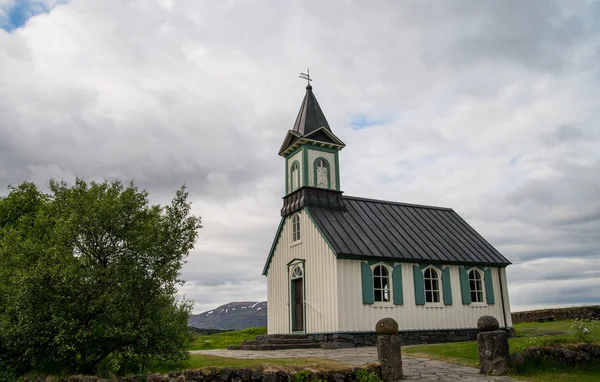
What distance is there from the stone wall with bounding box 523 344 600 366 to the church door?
35.6 ft

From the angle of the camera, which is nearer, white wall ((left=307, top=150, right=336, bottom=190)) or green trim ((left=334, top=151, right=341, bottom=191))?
white wall ((left=307, top=150, right=336, bottom=190))

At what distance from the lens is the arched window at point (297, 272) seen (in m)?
21.5

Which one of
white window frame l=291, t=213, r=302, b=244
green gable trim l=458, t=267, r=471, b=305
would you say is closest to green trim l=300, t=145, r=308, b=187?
white window frame l=291, t=213, r=302, b=244

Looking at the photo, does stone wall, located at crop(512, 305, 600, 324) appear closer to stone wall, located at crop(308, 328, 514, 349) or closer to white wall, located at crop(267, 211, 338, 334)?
stone wall, located at crop(308, 328, 514, 349)

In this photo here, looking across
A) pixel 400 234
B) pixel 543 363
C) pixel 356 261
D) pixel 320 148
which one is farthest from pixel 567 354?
pixel 320 148

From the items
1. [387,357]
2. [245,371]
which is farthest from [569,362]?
[245,371]

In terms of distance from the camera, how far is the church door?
21.2 metres

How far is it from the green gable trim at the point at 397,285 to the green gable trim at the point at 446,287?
234 cm

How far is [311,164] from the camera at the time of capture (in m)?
22.6

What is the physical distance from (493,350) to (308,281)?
10273 millimetres

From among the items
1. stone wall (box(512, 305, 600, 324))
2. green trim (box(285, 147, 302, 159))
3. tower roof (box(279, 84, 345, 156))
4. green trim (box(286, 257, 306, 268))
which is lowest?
stone wall (box(512, 305, 600, 324))

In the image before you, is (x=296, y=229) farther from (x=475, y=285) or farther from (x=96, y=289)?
(x=96, y=289)

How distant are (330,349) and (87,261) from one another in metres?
9.15

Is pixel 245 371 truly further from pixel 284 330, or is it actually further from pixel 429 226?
pixel 429 226
